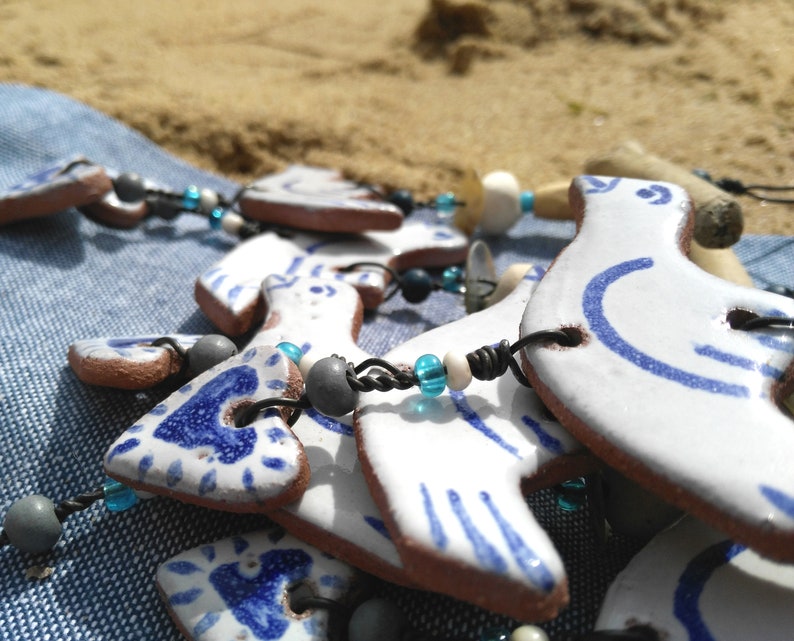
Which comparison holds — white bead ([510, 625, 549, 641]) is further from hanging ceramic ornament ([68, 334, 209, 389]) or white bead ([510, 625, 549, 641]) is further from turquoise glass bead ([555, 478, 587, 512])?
hanging ceramic ornament ([68, 334, 209, 389])

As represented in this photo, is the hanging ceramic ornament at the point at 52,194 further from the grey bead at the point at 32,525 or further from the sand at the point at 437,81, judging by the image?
the grey bead at the point at 32,525

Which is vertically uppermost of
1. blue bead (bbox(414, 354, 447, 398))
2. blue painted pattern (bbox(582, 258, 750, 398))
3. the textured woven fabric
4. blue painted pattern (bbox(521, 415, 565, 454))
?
blue painted pattern (bbox(582, 258, 750, 398))

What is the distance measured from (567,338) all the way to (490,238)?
30.4 inches

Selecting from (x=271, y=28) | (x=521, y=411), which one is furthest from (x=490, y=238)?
(x=271, y=28)

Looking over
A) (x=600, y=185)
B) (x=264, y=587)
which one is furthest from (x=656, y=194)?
(x=264, y=587)

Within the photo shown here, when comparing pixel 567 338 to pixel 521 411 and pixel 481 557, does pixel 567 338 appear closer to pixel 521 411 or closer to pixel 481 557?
pixel 521 411

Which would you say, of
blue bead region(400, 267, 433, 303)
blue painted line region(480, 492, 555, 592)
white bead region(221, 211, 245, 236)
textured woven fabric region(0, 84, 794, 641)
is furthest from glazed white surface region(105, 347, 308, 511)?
white bead region(221, 211, 245, 236)

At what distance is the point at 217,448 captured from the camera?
2.36 feet

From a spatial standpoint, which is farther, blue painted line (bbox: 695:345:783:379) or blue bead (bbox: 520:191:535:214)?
blue bead (bbox: 520:191:535:214)

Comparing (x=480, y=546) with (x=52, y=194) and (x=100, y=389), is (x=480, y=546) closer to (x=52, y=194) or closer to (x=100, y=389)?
(x=100, y=389)

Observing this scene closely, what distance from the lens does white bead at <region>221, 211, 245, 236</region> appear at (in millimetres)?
1348

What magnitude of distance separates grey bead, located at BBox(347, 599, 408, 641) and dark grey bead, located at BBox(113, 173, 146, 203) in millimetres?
960

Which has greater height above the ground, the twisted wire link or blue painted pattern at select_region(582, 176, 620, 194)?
blue painted pattern at select_region(582, 176, 620, 194)

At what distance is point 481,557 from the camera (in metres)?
0.57
